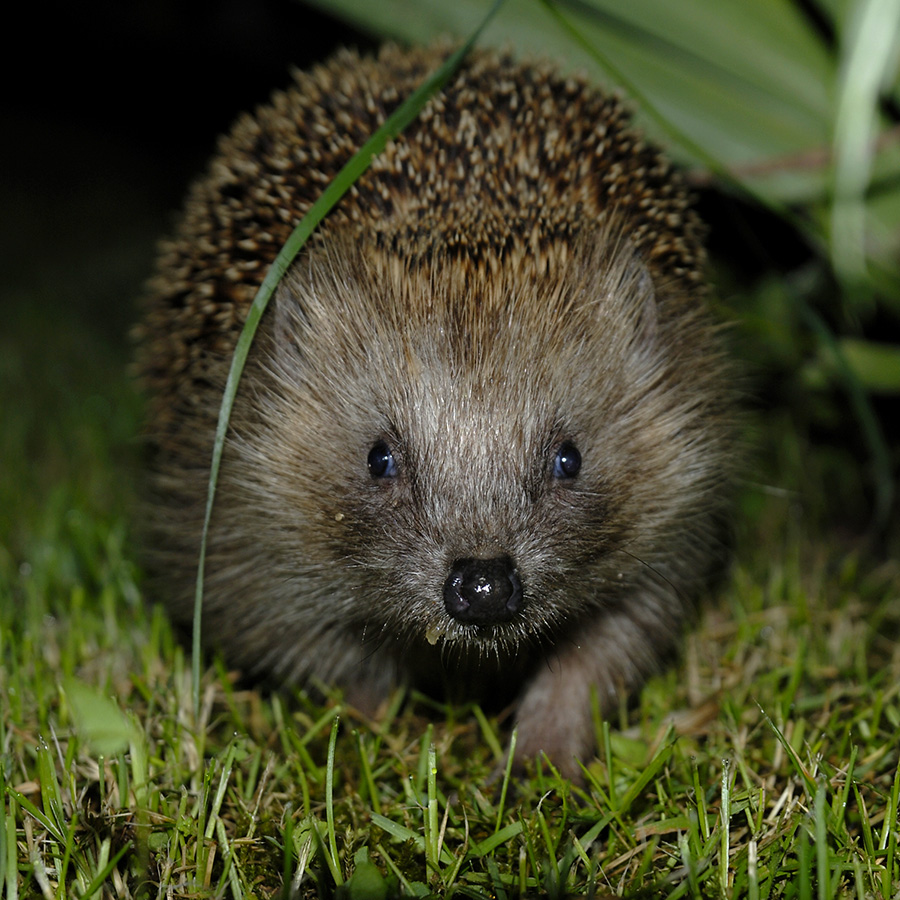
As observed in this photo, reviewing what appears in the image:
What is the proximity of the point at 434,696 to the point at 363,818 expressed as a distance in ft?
1.99

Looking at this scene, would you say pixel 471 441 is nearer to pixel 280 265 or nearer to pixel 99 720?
pixel 280 265

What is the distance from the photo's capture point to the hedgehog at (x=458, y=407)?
2021 millimetres

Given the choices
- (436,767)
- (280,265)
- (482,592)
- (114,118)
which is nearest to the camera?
(482,592)

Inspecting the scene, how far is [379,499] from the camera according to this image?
208 centimetres

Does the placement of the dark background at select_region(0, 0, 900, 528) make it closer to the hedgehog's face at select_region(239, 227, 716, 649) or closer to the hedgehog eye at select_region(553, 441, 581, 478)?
the hedgehog's face at select_region(239, 227, 716, 649)

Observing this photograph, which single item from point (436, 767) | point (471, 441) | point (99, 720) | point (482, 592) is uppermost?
point (471, 441)

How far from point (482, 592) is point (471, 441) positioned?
325 millimetres

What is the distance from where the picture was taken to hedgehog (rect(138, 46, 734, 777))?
202cm

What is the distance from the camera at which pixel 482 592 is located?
1.82 metres

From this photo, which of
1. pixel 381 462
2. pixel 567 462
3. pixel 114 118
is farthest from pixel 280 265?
pixel 114 118

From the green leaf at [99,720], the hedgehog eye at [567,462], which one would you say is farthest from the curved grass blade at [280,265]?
the hedgehog eye at [567,462]

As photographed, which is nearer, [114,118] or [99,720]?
[99,720]

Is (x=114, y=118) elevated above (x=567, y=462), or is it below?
above

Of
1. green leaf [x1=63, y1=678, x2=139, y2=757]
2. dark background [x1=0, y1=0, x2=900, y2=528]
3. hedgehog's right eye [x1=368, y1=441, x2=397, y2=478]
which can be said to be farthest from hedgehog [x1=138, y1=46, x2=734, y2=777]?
dark background [x1=0, y1=0, x2=900, y2=528]
